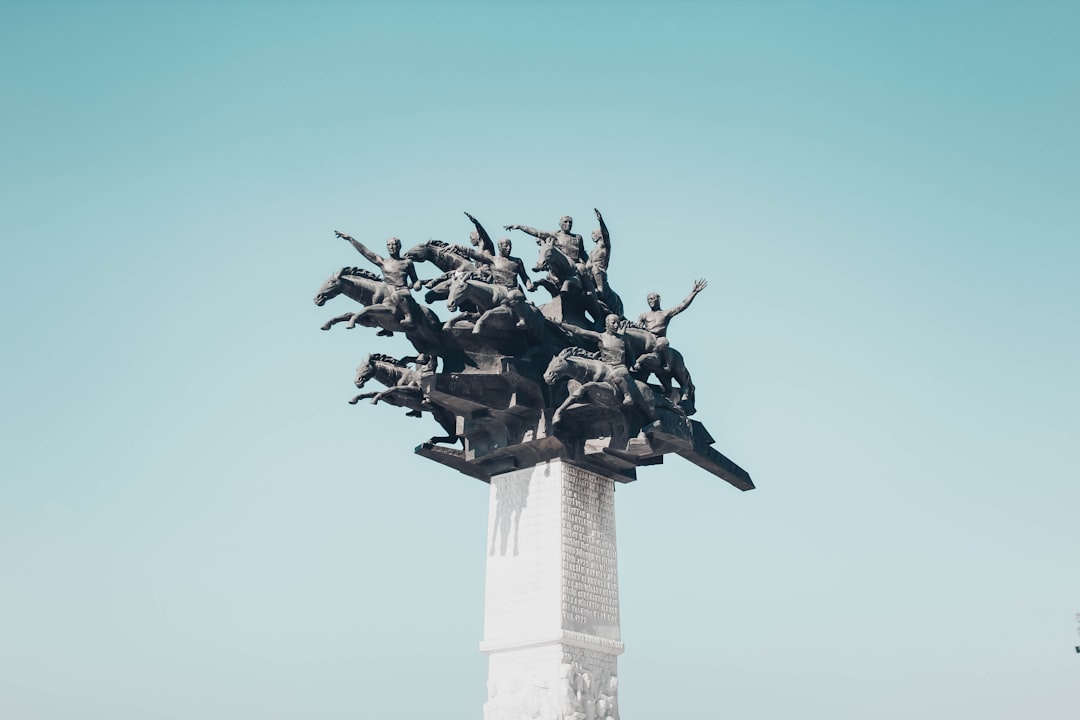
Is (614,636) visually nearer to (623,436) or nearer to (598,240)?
(623,436)

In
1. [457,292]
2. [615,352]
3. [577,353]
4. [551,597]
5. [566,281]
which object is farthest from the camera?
[566,281]

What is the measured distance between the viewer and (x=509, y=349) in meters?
17.9

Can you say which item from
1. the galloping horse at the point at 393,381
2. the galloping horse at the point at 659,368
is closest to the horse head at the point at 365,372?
the galloping horse at the point at 393,381

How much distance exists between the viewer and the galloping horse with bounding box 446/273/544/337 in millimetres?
17000

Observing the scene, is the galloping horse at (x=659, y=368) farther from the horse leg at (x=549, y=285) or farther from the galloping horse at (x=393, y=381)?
the galloping horse at (x=393, y=381)

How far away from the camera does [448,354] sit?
704 inches

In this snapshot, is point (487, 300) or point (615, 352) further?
point (615, 352)

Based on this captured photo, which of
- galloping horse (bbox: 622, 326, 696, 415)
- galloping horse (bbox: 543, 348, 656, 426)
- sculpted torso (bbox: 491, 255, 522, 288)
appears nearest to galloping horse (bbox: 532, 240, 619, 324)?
sculpted torso (bbox: 491, 255, 522, 288)

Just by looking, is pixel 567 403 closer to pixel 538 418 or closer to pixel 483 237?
pixel 538 418

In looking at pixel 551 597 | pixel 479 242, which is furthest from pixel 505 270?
pixel 551 597

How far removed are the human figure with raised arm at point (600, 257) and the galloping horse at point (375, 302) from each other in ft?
10.9

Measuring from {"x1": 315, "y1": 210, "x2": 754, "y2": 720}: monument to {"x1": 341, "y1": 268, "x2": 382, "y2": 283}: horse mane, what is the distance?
3 centimetres

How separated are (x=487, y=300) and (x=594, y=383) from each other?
197cm

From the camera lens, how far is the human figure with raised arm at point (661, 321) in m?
19.0
